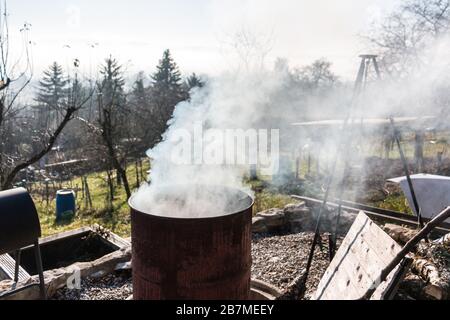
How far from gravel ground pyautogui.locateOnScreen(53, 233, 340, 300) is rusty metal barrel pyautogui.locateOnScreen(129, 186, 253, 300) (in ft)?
6.11

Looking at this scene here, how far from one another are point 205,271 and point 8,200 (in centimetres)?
266

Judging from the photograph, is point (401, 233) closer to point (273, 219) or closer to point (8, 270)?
point (273, 219)

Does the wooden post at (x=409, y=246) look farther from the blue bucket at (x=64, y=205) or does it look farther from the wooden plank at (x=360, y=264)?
the blue bucket at (x=64, y=205)

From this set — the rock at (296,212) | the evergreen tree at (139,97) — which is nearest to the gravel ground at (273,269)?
the rock at (296,212)

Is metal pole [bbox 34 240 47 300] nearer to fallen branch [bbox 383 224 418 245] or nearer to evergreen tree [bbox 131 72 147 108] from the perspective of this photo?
fallen branch [bbox 383 224 418 245]

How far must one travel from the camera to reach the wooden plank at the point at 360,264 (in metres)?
3.21

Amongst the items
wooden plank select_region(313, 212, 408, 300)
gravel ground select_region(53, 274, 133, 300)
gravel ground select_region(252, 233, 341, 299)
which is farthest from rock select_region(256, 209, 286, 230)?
gravel ground select_region(53, 274, 133, 300)

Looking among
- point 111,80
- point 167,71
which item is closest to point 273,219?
point 111,80

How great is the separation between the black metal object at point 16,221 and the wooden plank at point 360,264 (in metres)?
3.67
